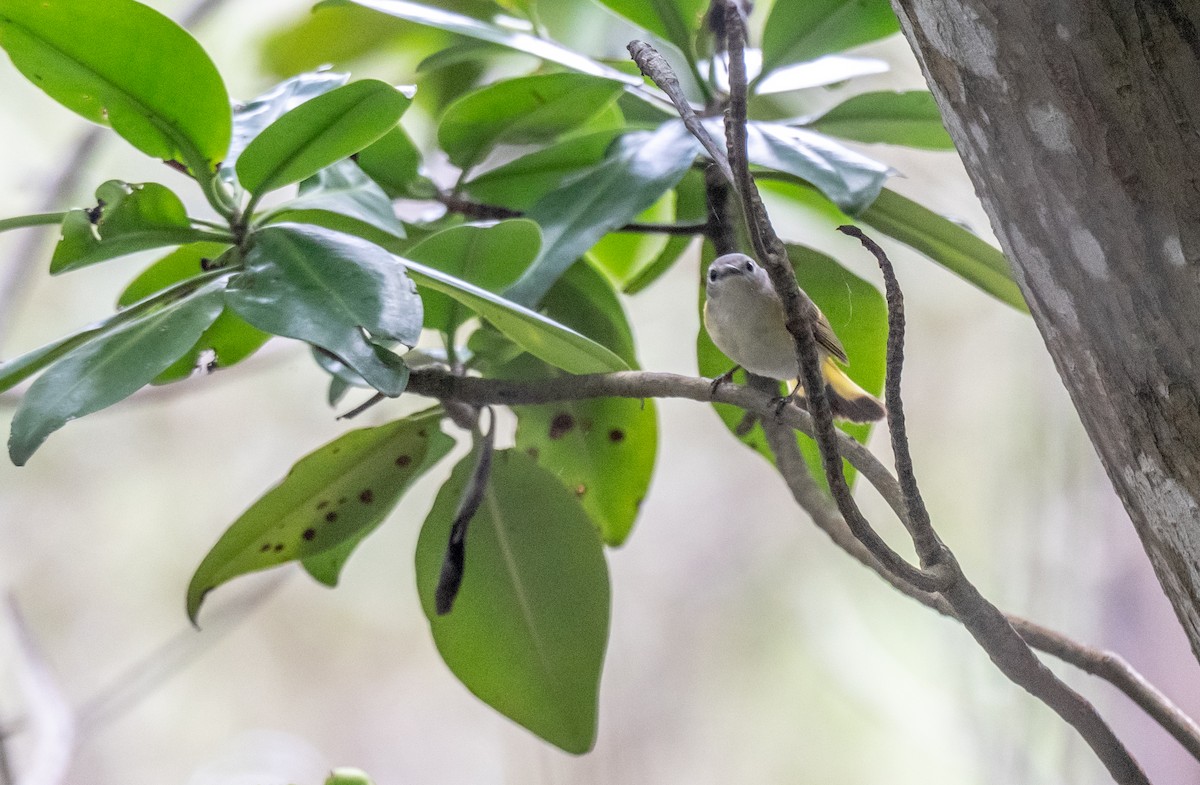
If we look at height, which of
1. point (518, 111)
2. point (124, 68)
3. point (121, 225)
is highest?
point (518, 111)

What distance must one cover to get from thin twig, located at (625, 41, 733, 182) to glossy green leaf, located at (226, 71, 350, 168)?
0.30m

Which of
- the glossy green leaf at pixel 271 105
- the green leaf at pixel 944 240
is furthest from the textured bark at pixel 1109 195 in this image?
the glossy green leaf at pixel 271 105

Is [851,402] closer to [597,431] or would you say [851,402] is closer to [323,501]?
[597,431]

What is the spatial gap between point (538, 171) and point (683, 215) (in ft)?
0.54

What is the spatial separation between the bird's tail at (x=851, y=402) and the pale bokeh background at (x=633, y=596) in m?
1.31

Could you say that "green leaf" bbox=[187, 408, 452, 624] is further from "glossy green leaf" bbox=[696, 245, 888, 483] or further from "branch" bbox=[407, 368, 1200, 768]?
"glossy green leaf" bbox=[696, 245, 888, 483]

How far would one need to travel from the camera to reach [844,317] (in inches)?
36.9

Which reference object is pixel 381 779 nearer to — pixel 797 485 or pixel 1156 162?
pixel 797 485

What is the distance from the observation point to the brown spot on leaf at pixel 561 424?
999 mm

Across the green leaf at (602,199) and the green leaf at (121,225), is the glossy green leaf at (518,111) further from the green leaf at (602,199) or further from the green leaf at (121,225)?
the green leaf at (121,225)

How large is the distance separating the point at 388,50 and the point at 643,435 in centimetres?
62

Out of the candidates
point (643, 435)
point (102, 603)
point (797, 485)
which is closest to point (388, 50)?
point (643, 435)

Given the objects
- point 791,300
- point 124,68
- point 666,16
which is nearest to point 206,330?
point 124,68

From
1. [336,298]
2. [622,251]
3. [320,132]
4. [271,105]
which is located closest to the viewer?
[336,298]
